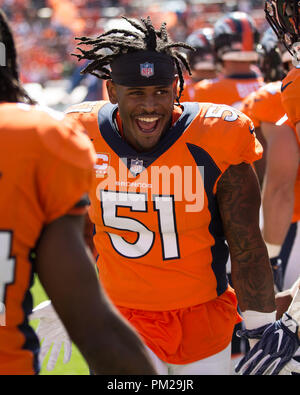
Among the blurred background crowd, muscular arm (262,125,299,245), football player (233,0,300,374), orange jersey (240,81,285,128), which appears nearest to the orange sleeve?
orange jersey (240,81,285,128)

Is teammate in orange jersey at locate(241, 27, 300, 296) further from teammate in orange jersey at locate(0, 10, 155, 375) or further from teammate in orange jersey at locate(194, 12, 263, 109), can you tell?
teammate in orange jersey at locate(0, 10, 155, 375)

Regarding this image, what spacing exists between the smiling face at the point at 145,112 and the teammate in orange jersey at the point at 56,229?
1.01 m

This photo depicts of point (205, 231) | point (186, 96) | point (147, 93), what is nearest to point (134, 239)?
point (205, 231)

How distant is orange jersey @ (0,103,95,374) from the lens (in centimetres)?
147

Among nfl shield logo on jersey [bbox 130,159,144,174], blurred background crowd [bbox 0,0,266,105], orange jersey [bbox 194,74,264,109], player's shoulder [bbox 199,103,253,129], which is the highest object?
blurred background crowd [bbox 0,0,266,105]

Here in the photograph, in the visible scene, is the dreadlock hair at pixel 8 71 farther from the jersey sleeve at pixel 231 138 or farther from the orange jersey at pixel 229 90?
the orange jersey at pixel 229 90

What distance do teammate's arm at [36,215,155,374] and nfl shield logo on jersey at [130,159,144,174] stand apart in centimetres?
104

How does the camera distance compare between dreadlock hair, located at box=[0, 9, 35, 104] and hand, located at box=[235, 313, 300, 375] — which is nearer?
dreadlock hair, located at box=[0, 9, 35, 104]

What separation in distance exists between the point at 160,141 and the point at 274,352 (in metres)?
0.93

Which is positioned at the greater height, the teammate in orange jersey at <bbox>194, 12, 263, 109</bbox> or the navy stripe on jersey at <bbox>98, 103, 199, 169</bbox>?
the teammate in orange jersey at <bbox>194, 12, 263, 109</bbox>

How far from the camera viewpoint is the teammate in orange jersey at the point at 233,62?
A: 5.49 meters

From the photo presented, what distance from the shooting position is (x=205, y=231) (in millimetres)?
Result: 2580

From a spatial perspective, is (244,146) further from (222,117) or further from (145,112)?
(145,112)

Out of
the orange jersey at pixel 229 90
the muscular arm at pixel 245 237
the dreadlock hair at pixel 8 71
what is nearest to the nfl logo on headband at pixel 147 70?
the muscular arm at pixel 245 237
